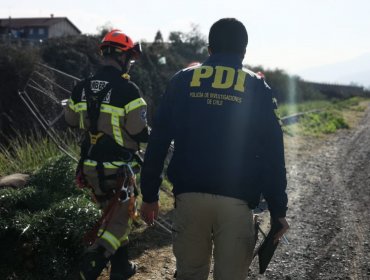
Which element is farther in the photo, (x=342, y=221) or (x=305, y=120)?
(x=305, y=120)

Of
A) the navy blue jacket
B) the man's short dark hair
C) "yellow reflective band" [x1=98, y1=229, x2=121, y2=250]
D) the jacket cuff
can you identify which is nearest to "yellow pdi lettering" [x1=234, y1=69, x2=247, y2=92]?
the navy blue jacket

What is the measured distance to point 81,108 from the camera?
4137 millimetres

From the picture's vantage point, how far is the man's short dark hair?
2.85 m

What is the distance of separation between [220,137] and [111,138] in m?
Result: 1.66

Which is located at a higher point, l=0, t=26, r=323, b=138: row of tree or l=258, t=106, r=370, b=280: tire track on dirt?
l=0, t=26, r=323, b=138: row of tree

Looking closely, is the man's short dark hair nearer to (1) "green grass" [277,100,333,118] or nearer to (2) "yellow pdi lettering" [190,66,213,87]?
(2) "yellow pdi lettering" [190,66,213,87]

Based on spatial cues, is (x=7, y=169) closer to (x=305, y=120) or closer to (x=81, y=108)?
(x=81, y=108)

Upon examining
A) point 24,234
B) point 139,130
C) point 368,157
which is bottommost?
point 368,157

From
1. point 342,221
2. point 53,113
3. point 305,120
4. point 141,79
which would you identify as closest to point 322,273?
point 342,221

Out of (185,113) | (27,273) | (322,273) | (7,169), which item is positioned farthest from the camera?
(7,169)

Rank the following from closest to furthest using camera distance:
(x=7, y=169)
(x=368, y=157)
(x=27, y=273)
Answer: (x=27, y=273), (x=7, y=169), (x=368, y=157)

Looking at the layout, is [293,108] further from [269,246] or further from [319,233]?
[269,246]

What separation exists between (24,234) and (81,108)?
1.33m

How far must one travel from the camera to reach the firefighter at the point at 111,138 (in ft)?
13.1
